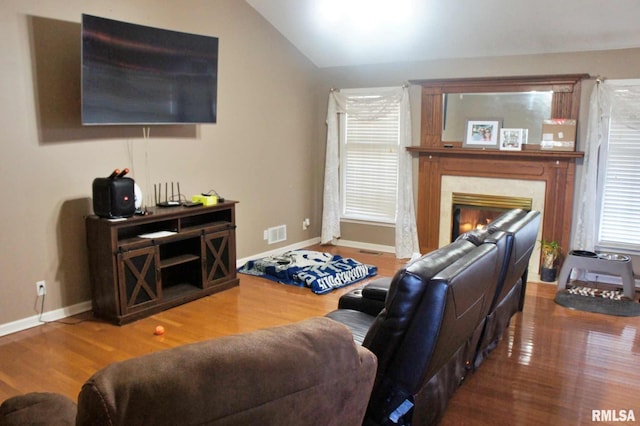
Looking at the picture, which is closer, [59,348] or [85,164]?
[59,348]

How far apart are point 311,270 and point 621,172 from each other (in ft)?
10.4

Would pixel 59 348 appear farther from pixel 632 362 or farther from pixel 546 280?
pixel 546 280

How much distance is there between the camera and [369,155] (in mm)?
6316

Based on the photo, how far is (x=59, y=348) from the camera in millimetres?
3479

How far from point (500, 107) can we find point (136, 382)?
16.9ft

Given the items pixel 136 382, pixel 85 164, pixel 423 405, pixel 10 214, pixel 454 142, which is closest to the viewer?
pixel 136 382

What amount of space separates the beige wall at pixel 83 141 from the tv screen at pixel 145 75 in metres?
0.27

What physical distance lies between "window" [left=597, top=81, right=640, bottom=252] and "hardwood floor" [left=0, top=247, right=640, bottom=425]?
2.97ft

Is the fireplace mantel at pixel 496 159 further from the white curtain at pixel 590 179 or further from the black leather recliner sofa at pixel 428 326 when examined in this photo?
the black leather recliner sofa at pixel 428 326

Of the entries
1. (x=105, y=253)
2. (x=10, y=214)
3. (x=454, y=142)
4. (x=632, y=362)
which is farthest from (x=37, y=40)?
(x=632, y=362)

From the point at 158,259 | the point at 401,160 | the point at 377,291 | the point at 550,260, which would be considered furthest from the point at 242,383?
the point at 401,160

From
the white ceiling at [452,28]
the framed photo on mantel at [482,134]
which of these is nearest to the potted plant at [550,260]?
the framed photo on mantel at [482,134]

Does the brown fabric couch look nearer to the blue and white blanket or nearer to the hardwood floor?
the hardwood floor

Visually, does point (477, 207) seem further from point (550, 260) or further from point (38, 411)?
point (38, 411)
